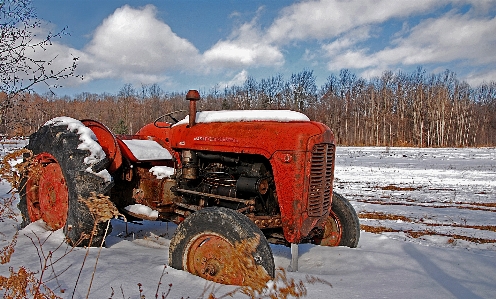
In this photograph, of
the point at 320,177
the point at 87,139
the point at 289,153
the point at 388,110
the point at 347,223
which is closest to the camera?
the point at 289,153

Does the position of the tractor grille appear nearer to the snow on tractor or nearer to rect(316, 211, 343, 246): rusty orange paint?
the snow on tractor

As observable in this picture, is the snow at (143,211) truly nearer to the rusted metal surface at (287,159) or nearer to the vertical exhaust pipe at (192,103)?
the rusted metal surface at (287,159)

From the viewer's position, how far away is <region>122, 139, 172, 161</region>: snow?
453 cm

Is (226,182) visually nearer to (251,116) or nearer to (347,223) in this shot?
(251,116)

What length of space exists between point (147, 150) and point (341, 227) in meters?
2.58

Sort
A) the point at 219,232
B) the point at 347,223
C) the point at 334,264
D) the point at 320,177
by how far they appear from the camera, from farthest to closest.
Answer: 1. the point at 347,223
2. the point at 334,264
3. the point at 320,177
4. the point at 219,232

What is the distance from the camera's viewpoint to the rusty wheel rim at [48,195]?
171 inches

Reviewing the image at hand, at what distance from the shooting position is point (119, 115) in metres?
74.2

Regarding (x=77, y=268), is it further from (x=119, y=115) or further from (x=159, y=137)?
(x=119, y=115)

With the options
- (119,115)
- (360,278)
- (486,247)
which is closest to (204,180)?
(360,278)

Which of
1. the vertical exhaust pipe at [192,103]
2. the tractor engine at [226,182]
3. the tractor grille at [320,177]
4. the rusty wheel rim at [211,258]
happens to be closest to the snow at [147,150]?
the tractor engine at [226,182]

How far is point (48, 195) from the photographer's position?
4.46 metres

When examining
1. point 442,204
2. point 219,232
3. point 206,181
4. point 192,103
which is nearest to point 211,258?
point 219,232

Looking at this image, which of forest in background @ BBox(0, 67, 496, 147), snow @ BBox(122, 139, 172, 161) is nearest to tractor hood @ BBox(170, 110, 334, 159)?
snow @ BBox(122, 139, 172, 161)
